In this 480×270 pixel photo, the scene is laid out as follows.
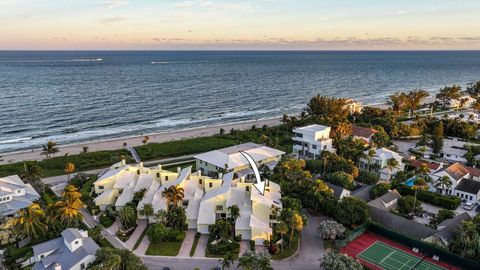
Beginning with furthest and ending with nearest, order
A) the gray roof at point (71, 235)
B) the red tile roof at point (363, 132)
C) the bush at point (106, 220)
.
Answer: the red tile roof at point (363, 132), the bush at point (106, 220), the gray roof at point (71, 235)

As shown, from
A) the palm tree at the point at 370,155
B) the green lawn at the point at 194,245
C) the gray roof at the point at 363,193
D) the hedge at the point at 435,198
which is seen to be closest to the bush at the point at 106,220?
the green lawn at the point at 194,245

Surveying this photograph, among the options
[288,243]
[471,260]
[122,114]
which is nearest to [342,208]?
[288,243]

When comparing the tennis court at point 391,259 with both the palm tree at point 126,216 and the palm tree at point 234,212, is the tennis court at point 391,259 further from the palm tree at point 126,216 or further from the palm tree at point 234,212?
the palm tree at point 126,216

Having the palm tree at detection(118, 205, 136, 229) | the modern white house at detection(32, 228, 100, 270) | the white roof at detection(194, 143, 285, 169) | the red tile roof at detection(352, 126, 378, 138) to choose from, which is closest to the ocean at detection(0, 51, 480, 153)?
the white roof at detection(194, 143, 285, 169)

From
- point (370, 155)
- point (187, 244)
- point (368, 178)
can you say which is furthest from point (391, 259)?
point (370, 155)

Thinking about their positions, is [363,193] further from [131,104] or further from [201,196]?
[131,104]

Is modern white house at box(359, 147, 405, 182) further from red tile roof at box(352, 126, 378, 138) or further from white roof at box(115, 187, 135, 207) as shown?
white roof at box(115, 187, 135, 207)
